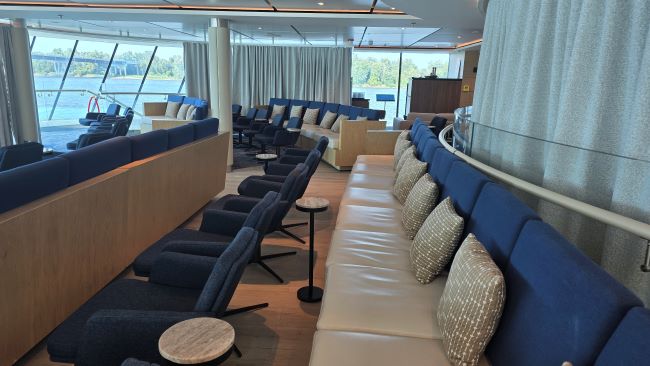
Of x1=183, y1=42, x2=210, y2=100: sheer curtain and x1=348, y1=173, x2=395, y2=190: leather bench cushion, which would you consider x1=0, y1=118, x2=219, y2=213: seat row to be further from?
x1=183, y1=42, x2=210, y2=100: sheer curtain

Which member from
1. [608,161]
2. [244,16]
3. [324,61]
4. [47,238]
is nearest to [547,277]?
[608,161]

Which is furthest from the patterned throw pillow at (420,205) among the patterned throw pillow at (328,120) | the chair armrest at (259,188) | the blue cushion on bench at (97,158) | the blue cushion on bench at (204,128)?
the patterned throw pillow at (328,120)

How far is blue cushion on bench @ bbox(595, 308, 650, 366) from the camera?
90cm

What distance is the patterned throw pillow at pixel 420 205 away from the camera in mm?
2688

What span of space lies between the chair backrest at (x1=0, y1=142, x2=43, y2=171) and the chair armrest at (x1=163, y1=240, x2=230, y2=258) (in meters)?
2.83

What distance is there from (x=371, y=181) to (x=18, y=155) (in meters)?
3.68

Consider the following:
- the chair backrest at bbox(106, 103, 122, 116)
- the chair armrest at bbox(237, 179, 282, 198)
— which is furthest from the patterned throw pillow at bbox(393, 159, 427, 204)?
the chair backrest at bbox(106, 103, 122, 116)

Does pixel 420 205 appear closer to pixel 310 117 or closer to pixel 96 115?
pixel 310 117

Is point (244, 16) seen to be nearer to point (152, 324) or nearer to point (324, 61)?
point (324, 61)

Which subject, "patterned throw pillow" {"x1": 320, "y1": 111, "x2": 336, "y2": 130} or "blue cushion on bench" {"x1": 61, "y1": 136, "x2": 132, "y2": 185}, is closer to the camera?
"blue cushion on bench" {"x1": 61, "y1": 136, "x2": 132, "y2": 185}

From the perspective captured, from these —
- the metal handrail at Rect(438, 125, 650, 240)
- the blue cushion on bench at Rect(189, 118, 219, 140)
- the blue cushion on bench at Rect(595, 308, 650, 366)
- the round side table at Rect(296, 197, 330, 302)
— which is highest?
the metal handrail at Rect(438, 125, 650, 240)

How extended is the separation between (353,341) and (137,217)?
2.26 m

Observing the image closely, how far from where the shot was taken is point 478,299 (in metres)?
1.44

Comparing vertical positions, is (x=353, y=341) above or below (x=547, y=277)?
below
